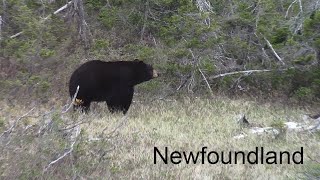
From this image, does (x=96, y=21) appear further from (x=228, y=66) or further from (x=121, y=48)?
(x=228, y=66)

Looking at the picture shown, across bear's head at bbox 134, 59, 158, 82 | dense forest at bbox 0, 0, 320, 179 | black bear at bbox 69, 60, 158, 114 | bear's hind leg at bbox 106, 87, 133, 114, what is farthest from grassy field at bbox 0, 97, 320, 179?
bear's head at bbox 134, 59, 158, 82

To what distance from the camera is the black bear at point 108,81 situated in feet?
36.8

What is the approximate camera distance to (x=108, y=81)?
37.7 feet

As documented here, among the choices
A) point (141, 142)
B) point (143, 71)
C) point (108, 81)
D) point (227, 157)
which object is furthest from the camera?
point (143, 71)

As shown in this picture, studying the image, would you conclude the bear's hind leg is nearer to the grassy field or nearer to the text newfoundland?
the grassy field

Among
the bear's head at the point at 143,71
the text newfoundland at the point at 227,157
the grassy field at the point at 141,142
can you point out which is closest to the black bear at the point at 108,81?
the bear's head at the point at 143,71

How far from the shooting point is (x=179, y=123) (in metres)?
10.6

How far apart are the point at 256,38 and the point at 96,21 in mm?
4607

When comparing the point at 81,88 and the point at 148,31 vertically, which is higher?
the point at 81,88

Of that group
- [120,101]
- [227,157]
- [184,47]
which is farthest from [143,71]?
[227,157]

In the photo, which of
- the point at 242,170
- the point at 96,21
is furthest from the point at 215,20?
the point at 242,170

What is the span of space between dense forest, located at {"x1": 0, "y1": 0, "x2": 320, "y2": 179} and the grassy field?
0.04 metres

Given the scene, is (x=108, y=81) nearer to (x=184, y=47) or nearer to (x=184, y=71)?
(x=184, y=71)

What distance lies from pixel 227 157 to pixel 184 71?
6.21 m
